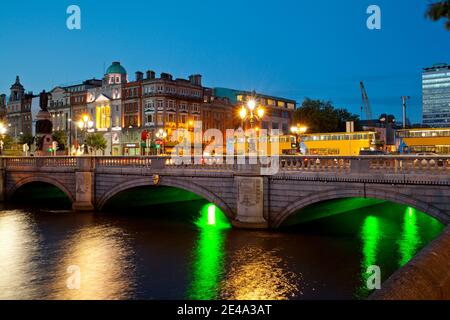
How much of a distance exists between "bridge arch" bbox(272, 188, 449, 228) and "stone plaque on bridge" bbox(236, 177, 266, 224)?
1080 millimetres

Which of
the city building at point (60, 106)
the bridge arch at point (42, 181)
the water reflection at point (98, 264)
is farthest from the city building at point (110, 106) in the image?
the water reflection at point (98, 264)

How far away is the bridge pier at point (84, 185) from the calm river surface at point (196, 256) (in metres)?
2.16

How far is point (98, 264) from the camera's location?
829 inches

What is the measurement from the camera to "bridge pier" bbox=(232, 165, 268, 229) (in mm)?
26438

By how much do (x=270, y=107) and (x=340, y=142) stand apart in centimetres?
5170

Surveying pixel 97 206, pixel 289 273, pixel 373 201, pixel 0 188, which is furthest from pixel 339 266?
pixel 0 188

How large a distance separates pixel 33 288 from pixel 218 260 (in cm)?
815

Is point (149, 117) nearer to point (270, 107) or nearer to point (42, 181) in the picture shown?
point (270, 107)

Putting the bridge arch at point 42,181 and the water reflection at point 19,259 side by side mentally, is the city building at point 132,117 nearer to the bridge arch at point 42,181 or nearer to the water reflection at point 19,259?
the bridge arch at point 42,181

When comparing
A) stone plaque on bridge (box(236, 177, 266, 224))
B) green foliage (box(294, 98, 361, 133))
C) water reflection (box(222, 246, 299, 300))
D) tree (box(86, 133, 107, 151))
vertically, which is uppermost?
green foliage (box(294, 98, 361, 133))

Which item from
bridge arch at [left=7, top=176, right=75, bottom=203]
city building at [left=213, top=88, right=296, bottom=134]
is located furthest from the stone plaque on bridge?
city building at [left=213, top=88, right=296, bottom=134]

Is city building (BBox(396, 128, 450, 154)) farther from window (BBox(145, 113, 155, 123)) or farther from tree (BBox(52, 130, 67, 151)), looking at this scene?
tree (BBox(52, 130, 67, 151))

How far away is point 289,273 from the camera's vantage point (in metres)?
19.0

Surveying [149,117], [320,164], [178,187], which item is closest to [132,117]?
[149,117]
